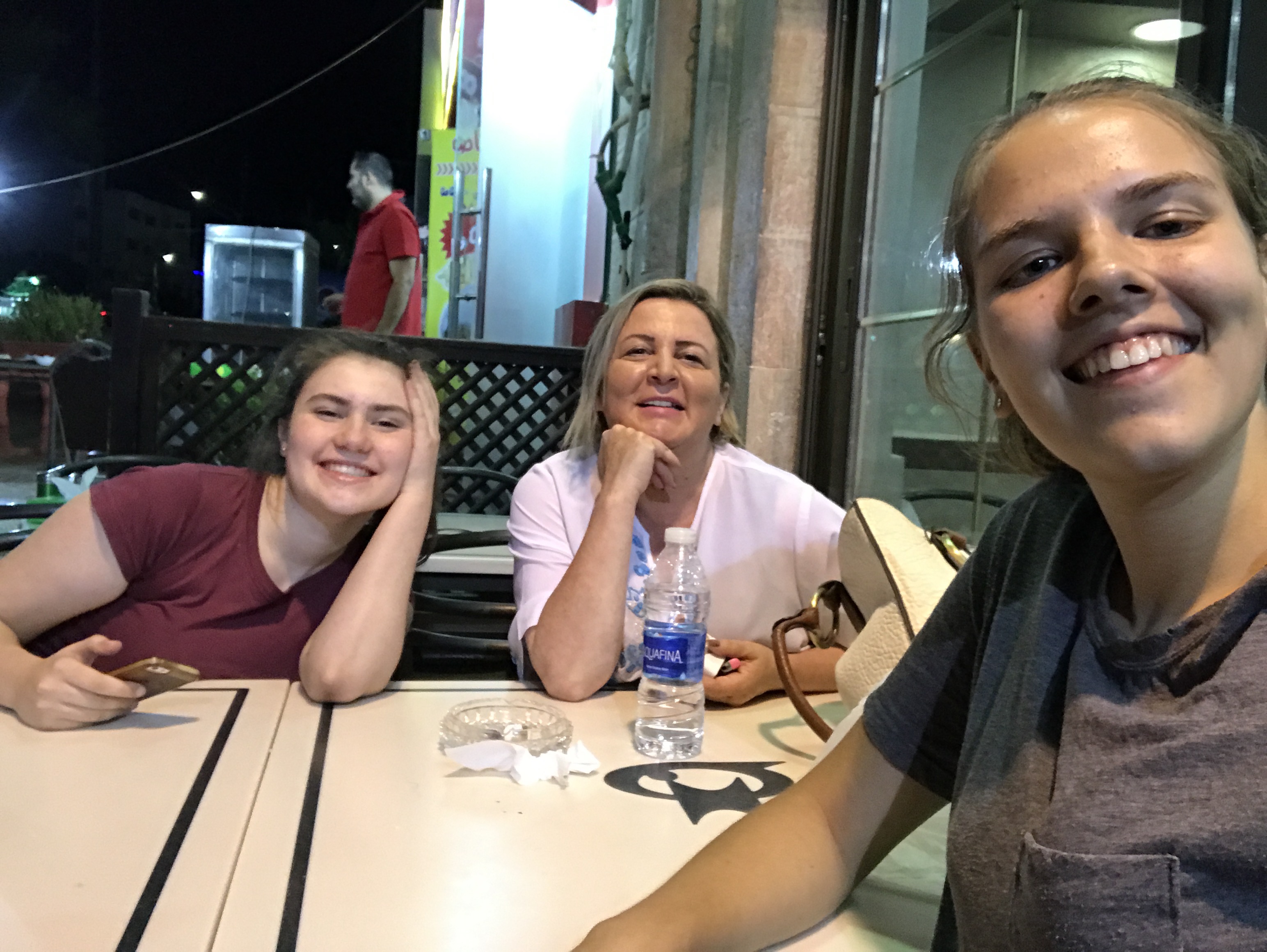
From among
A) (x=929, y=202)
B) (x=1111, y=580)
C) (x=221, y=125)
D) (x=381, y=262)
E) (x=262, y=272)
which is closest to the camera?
(x=1111, y=580)

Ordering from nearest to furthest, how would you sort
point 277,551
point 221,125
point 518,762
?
point 518,762 → point 277,551 → point 221,125

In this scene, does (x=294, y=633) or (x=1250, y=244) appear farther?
(x=294, y=633)

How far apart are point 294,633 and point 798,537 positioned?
87 centimetres

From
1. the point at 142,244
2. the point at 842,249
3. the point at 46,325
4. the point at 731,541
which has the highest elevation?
the point at 142,244

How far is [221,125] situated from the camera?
1092 centimetres

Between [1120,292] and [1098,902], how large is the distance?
381 millimetres

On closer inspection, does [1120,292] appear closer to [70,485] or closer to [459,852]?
[459,852]

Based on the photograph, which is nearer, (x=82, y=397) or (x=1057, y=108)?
(x=1057, y=108)

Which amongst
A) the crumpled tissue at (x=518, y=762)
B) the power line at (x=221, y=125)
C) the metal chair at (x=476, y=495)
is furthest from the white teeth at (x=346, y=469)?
the power line at (x=221, y=125)

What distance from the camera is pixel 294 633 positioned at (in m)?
1.40

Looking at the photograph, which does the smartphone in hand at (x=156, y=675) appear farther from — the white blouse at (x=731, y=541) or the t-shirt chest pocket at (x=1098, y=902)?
the t-shirt chest pocket at (x=1098, y=902)

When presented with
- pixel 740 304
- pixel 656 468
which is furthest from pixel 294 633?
pixel 740 304

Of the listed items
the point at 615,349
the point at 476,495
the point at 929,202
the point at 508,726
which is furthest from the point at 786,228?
the point at 508,726

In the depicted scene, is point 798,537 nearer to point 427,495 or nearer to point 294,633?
point 427,495
